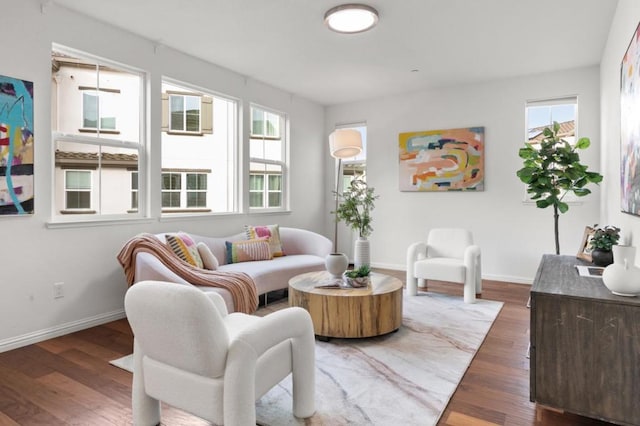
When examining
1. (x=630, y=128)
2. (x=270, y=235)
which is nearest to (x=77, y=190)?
(x=270, y=235)

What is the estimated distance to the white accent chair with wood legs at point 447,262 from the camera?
4203 millimetres

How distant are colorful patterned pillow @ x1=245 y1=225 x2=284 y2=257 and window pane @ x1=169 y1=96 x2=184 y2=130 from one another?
4.69 feet

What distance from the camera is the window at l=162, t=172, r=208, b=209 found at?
4.37m

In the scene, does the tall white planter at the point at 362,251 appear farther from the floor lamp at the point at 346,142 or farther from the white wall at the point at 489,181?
the white wall at the point at 489,181

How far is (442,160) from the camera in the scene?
5.72 m

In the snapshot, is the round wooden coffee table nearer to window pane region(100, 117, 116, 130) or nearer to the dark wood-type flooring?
the dark wood-type flooring

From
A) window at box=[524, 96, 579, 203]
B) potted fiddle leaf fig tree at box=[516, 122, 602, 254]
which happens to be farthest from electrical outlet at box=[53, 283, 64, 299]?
window at box=[524, 96, 579, 203]

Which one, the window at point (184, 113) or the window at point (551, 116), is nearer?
the window at point (184, 113)

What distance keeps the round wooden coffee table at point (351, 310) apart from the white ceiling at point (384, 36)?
93.6 inches

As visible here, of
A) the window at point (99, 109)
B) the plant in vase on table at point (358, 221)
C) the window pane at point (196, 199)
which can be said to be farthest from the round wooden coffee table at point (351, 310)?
the window at point (99, 109)

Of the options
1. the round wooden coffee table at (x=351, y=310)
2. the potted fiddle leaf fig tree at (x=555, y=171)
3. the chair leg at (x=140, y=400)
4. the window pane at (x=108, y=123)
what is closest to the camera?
the chair leg at (x=140, y=400)

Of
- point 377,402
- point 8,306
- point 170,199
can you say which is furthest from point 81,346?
point 377,402

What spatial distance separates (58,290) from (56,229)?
0.52 metres

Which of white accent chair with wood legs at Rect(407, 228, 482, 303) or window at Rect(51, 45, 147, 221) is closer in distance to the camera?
window at Rect(51, 45, 147, 221)
